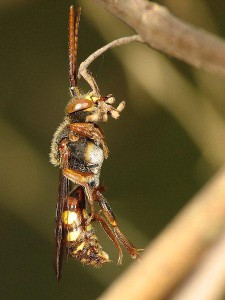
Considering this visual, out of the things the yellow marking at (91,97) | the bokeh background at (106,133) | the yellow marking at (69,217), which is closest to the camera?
the yellow marking at (91,97)

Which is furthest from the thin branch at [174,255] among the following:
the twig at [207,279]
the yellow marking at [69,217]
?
the yellow marking at [69,217]

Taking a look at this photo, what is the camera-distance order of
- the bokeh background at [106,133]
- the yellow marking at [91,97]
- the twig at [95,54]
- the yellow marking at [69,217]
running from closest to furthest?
the twig at [95,54] < the yellow marking at [91,97] < the yellow marking at [69,217] < the bokeh background at [106,133]

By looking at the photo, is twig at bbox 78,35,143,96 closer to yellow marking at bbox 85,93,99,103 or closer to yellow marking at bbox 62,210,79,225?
yellow marking at bbox 85,93,99,103

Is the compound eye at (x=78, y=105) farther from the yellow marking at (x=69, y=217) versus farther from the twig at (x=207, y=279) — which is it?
the twig at (x=207, y=279)

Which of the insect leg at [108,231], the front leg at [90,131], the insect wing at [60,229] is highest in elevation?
Result: the front leg at [90,131]

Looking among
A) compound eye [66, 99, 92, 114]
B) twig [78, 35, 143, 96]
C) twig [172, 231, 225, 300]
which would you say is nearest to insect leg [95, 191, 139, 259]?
compound eye [66, 99, 92, 114]

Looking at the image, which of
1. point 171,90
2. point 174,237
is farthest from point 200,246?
point 171,90

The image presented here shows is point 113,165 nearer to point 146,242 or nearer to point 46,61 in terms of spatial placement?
point 146,242
